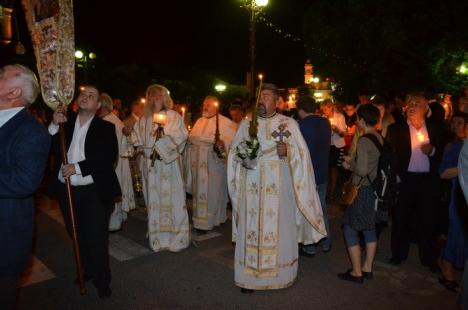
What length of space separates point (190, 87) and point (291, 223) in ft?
125

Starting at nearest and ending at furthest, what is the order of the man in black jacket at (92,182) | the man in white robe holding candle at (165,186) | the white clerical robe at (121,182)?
the man in black jacket at (92,182), the man in white robe holding candle at (165,186), the white clerical robe at (121,182)

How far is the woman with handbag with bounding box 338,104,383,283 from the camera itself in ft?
16.0

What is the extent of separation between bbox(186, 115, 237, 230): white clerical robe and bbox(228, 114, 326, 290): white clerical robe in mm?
2456

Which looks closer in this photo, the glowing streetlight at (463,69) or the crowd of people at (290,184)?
the crowd of people at (290,184)

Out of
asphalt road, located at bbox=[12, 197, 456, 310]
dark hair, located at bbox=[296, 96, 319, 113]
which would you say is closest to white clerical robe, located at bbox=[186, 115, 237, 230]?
asphalt road, located at bbox=[12, 197, 456, 310]

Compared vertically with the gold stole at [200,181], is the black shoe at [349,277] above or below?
below

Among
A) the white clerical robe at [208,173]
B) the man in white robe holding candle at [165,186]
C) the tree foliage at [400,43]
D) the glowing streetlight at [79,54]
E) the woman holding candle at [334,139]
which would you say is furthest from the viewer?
the tree foliage at [400,43]

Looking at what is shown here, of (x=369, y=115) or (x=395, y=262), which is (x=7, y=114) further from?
(x=395, y=262)

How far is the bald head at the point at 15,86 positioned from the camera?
3.11 meters

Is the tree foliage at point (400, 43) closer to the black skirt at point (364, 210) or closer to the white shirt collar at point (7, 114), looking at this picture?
the black skirt at point (364, 210)

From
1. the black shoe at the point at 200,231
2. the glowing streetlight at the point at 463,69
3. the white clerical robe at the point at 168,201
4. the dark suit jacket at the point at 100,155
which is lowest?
the black shoe at the point at 200,231

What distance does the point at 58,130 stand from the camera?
15.4 feet

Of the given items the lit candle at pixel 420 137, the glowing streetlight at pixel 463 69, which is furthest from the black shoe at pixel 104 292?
the glowing streetlight at pixel 463 69

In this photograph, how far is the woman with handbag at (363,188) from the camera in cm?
489
